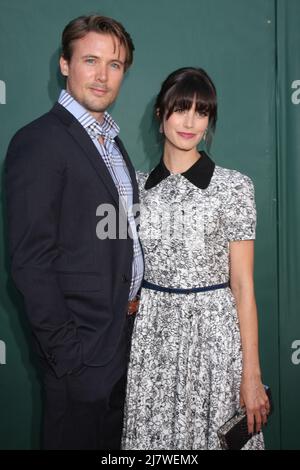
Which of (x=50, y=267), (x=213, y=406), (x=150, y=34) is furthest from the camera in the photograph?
(x=150, y=34)

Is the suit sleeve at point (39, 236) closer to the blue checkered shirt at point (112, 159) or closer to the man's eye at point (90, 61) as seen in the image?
the blue checkered shirt at point (112, 159)

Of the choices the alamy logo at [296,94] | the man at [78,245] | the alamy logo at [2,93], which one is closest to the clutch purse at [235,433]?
the man at [78,245]

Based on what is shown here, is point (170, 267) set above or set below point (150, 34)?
below

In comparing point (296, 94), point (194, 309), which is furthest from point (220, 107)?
point (194, 309)

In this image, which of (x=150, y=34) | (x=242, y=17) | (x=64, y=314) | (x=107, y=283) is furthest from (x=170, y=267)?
(x=242, y=17)

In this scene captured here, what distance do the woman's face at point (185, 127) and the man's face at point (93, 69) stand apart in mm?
224

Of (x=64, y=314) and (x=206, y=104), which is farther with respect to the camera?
(x=206, y=104)

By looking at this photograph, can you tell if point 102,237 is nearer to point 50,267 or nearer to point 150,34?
point 50,267

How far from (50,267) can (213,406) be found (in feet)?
2.14

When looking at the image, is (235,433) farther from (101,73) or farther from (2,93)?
(2,93)

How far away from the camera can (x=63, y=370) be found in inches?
50.5

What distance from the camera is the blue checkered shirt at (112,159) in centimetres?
144

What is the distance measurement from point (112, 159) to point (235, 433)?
0.95 metres

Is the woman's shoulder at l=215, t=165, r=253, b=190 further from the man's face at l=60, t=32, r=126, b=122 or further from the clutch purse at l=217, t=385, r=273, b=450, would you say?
the clutch purse at l=217, t=385, r=273, b=450
